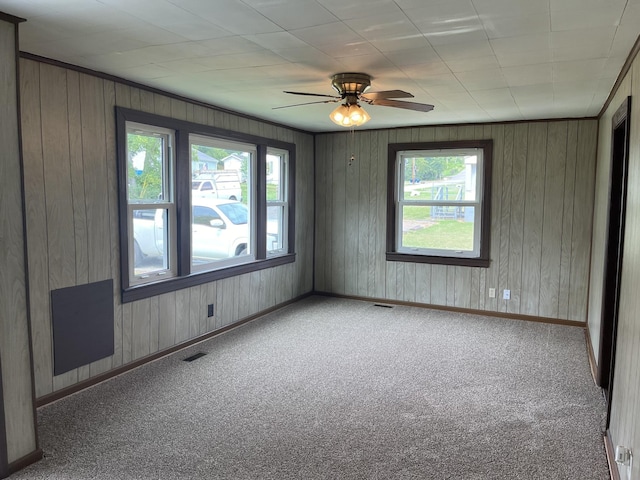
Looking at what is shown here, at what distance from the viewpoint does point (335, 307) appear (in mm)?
5969

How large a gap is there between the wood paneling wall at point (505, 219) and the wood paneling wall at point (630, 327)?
244cm

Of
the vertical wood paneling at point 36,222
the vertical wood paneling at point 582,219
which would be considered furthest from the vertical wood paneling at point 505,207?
the vertical wood paneling at point 36,222

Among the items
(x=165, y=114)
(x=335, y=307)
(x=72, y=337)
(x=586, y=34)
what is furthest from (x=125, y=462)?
(x=335, y=307)

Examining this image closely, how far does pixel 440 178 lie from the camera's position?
5.88 metres

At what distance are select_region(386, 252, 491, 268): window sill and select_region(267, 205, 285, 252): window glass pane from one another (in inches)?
54.7

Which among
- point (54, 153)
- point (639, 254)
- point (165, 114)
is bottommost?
point (639, 254)

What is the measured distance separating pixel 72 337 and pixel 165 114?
6.32ft

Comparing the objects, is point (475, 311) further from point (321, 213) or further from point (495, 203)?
point (321, 213)

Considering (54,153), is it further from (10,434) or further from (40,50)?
(10,434)

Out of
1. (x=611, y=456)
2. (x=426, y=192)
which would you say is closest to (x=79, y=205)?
(x=611, y=456)

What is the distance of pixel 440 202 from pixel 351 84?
2.95 meters

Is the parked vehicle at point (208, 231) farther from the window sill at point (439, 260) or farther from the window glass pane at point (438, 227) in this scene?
the window glass pane at point (438, 227)

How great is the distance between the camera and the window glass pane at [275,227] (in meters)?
5.81

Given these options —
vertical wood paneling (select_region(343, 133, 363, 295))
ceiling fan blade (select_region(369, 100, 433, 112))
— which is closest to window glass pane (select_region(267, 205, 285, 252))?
vertical wood paneling (select_region(343, 133, 363, 295))
